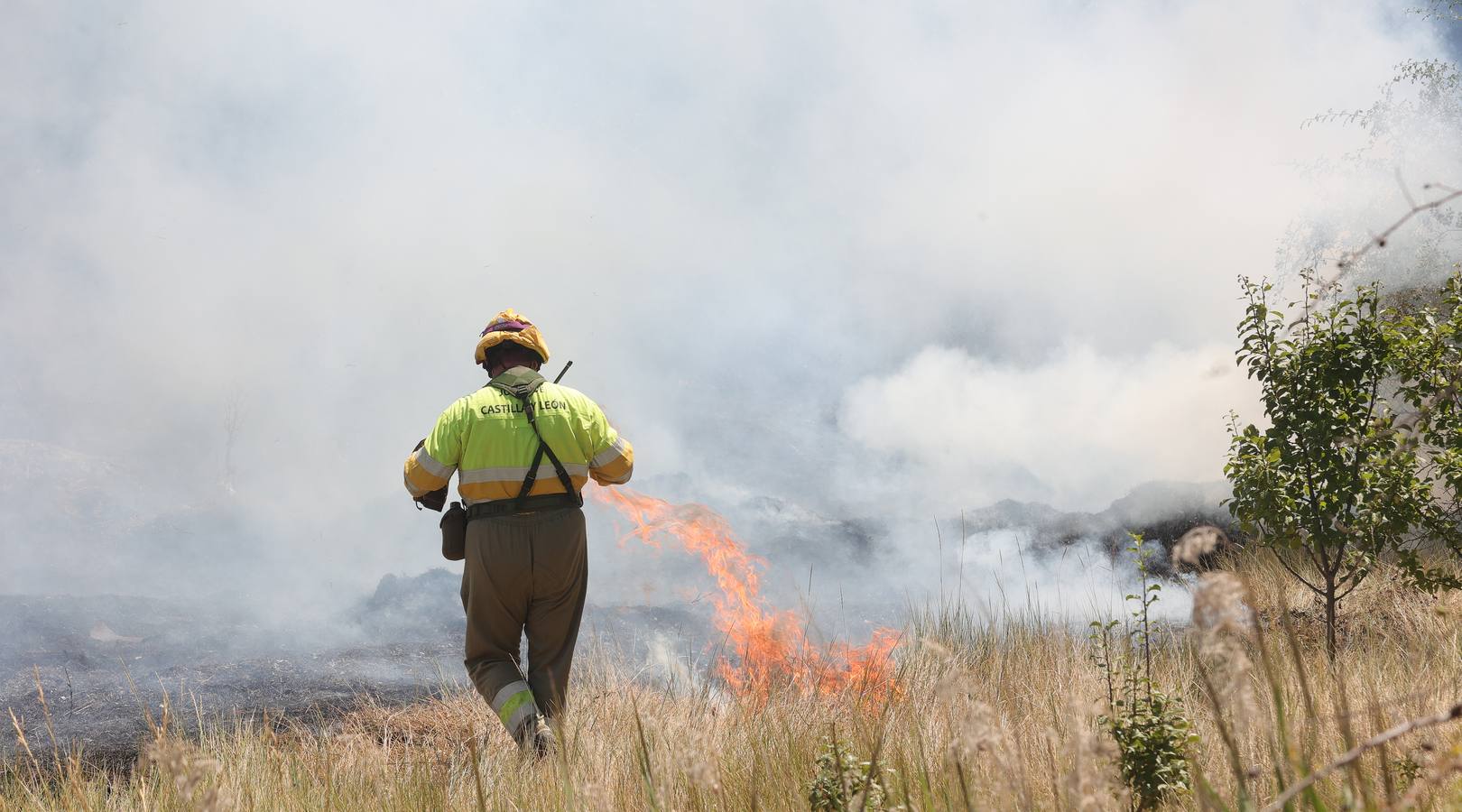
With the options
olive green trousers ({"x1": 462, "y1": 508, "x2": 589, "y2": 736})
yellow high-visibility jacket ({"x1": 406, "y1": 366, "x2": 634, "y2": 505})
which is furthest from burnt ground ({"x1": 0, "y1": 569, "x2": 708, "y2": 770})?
yellow high-visibility jacket ({"x1": 406, "y1": 366, "x2": 634, "y2": 505})

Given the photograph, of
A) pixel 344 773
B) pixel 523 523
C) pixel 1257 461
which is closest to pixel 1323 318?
pixel 1257 461

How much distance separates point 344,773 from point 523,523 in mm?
1346

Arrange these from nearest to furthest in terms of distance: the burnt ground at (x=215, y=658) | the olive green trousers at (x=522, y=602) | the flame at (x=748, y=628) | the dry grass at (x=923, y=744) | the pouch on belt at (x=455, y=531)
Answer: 1. the dry grass at (x=923, y=744)
2. the olive green trousers at (x=522, y=602)
3. the pouch on belt at (x=455, y=531)
4. the flame at (x=748, y=628)
5. the burnt ground at (x=215, y=658)

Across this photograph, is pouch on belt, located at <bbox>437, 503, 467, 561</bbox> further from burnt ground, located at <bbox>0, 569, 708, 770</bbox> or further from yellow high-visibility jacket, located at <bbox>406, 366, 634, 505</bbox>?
burnt ground, located at <bbox>0, 569, 708, 770</bbox>

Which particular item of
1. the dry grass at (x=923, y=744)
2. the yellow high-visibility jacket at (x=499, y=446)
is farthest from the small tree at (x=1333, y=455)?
the yellow high-visibility jacket at (x=499, y=446)

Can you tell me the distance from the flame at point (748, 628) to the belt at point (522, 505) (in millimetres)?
1354

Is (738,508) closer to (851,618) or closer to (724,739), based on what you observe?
(851,618)

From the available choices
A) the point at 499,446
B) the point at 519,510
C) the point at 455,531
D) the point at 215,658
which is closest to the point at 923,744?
the point at 519,510

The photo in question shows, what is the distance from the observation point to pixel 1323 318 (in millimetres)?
5297

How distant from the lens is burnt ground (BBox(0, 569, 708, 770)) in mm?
6406

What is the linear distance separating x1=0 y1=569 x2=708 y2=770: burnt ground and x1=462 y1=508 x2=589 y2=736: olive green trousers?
439mm

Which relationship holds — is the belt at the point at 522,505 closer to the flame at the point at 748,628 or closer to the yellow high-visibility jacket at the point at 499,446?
the yellow high-visibility jacket at the point at 499,446

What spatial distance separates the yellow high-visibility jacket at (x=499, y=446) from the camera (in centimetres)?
454

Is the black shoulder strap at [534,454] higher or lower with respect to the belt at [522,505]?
higher
